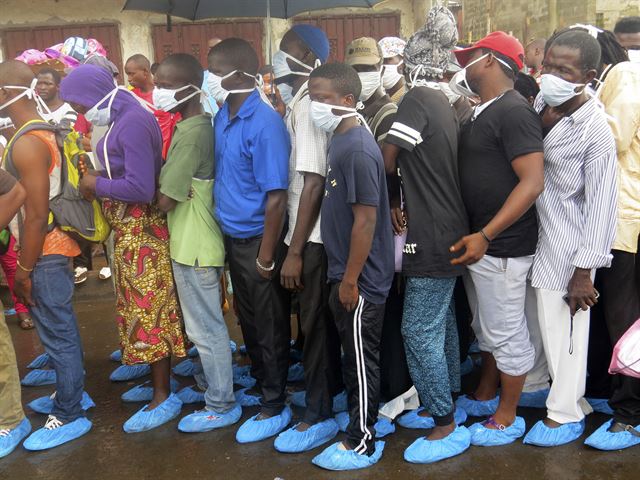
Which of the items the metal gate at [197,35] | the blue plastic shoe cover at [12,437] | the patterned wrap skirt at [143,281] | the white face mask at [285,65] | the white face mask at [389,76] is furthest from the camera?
the metal gate at [197,35]

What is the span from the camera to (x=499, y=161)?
3090mm

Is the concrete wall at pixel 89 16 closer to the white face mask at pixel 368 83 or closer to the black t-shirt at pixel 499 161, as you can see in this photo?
the white face mask at pixel 368 83

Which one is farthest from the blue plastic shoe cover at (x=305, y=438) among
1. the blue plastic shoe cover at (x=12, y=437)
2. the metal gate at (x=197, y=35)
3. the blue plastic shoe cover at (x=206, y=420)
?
the metal gate at (x=197, y=35)

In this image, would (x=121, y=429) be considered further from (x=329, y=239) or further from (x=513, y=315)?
(x=513, y=315)

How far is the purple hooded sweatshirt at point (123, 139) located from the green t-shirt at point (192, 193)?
110mm

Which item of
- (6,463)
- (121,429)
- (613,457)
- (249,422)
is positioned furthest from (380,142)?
(6,463)

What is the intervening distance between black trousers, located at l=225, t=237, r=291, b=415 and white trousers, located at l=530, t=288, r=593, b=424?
56.1 inches

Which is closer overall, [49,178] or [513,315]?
[513,315]

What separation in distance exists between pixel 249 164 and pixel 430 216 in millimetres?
1015

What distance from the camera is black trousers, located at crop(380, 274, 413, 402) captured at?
3508mm

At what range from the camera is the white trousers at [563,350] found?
10.4ft

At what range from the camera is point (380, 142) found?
135 inches

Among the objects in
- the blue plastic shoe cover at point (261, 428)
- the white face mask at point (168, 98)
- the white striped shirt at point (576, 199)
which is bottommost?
the blue plastic shoe cover at point (261, 428)

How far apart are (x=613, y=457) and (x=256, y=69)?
9.22ft
